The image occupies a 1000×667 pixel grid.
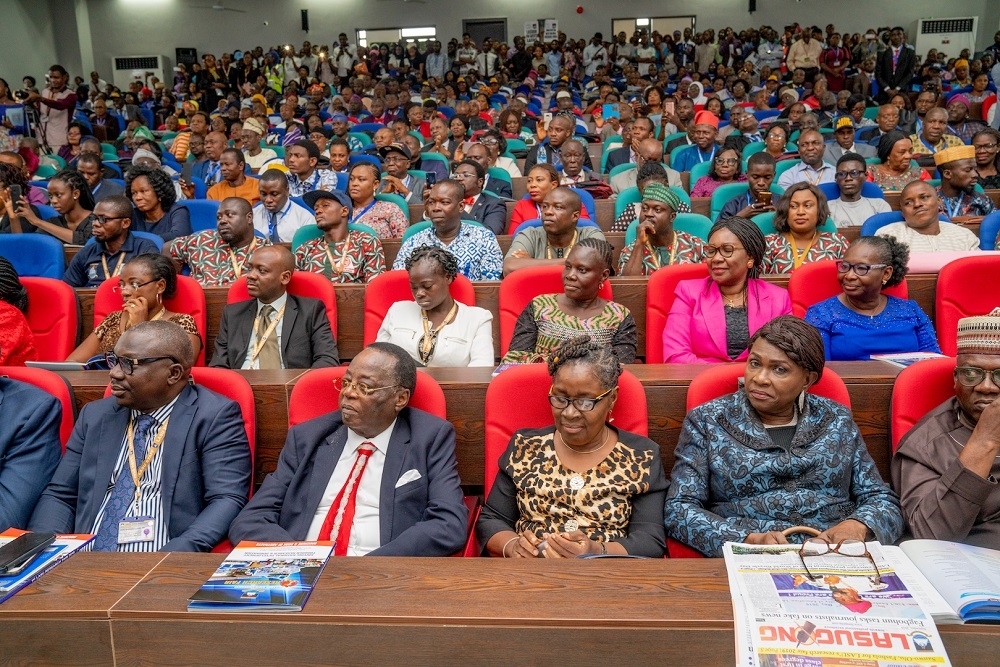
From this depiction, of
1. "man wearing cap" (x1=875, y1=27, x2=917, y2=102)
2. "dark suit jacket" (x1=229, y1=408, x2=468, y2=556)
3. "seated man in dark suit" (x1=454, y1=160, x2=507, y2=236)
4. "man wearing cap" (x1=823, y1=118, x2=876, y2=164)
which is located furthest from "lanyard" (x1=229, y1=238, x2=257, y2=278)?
"man wearing cap" (x1=875, y1=27, x2=917, y2=102)

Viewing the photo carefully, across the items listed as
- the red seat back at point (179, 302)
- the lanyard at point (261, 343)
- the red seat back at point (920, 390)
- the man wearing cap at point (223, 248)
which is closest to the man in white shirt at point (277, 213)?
the man wearing cap at point (223, 248)

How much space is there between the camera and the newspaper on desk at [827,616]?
116cm

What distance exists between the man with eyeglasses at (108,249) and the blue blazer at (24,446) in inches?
67.0

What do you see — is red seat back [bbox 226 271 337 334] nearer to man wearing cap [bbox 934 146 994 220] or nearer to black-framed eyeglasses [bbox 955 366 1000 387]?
black-framed eyeglasses [bbox 955 366 1000 387]

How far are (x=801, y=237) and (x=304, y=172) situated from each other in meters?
3.66

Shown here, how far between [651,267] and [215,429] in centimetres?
222

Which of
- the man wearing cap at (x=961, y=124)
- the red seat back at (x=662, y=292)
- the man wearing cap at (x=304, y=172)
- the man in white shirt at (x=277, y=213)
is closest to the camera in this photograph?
the red seat back at (x=662, y=292)

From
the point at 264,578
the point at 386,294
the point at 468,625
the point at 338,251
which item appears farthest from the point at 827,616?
the point at 338,251

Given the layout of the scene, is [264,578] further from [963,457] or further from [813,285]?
[813,285]

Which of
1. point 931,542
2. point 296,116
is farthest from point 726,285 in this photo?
point 296,116

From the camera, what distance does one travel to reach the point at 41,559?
59.6 inches

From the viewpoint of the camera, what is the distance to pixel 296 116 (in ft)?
34.0

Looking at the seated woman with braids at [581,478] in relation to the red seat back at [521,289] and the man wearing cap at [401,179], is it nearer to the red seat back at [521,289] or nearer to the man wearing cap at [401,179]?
the red seat back at [521,289]

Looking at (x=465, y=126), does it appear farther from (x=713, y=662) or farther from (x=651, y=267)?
(x=713, y=662)
